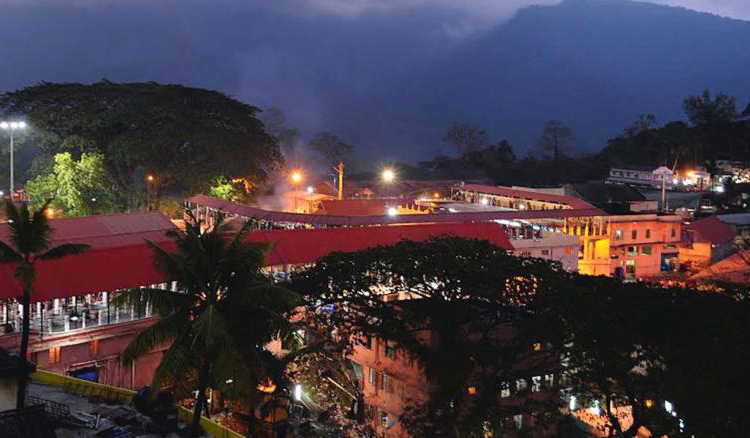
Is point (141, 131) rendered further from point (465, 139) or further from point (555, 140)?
point (555, 140)

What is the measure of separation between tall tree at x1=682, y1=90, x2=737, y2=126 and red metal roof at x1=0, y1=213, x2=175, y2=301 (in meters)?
70.2

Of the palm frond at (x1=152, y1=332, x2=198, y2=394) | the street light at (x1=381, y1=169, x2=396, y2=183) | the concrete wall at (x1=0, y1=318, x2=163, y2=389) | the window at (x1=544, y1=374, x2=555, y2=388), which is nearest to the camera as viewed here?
the palm frond at (x1=152, y1=332, x2=198, y2=394)

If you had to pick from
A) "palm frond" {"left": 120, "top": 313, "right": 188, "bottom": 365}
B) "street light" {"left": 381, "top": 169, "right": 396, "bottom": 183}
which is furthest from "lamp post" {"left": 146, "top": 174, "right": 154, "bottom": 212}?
"palm frond" {"left": 120, "top": 313, "right": 188, "bottom": 365}

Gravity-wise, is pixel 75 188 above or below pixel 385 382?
above

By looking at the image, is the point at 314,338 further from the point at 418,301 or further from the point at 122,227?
the point at 122,227

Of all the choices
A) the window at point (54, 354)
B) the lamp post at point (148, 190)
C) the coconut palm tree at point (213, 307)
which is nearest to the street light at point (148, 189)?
the lamp post at point (148, 190)

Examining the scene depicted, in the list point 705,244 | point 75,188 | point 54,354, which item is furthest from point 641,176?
point 54,354

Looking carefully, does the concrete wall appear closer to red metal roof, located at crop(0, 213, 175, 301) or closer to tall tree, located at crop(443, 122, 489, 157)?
red metal roof, located at crop(0, 213, 175, 301)

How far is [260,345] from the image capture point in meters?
14.1

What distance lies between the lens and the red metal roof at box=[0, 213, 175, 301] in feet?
65.0

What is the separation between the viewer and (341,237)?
28.9 meters

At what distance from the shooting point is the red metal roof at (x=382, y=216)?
33781mm

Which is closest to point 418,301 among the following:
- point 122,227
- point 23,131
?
point 122,227

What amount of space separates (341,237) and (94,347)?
37.4 feet
